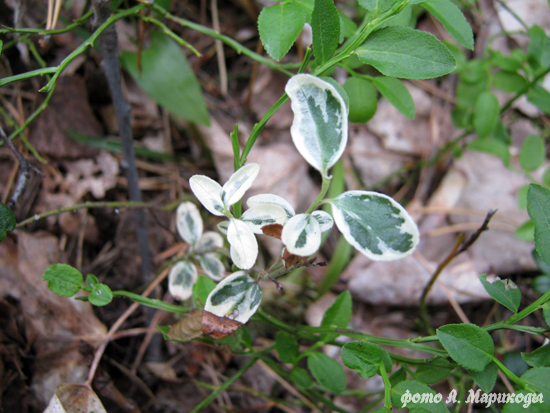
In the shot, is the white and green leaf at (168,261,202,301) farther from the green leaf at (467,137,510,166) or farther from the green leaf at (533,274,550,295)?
the green leaf at (467,137,510,166)

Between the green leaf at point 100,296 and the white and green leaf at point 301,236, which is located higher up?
the white and green leaf at point 301,236

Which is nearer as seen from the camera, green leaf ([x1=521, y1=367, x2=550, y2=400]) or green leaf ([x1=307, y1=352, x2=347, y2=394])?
green leaf ([x1=521, y1=367, x2=550, y2=400])

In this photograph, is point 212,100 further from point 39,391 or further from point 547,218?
point 547,218

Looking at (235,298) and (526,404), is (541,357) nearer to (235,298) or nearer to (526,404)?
(526,404)

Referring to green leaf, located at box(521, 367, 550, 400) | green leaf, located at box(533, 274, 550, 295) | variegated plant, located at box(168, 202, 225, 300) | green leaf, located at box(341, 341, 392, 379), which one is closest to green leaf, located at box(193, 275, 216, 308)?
variegated plant, located at box(168, 202, 225, 300)

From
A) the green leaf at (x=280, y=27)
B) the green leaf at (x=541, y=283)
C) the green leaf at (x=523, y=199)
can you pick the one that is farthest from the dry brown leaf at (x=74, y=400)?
the green leaf at (x=523, y=199)

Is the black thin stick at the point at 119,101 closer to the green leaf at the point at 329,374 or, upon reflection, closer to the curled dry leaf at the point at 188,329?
the curled dry leaf at the point at 188,329
